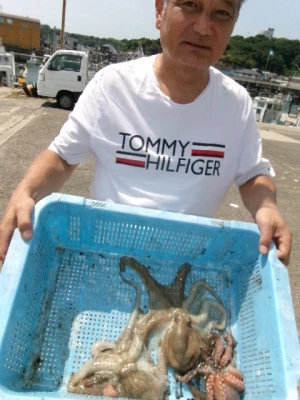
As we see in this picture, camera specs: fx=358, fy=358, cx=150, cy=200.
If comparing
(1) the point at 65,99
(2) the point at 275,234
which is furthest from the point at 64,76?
(2) the point at 275,234

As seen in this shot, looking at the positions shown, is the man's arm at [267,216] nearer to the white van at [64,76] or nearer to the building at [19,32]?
the white van at [64,76]

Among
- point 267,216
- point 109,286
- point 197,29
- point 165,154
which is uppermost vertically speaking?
point 197,29

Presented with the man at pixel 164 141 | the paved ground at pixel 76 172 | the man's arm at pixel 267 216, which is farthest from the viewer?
the paved ground at pixel 76 172

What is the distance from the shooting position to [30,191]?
152cm

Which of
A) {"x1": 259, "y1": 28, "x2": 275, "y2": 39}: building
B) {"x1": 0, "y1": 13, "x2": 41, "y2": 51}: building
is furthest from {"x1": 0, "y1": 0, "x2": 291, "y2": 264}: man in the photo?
{"x1": 259, "y1": 28, "x2": 275, "y2": 39}: building

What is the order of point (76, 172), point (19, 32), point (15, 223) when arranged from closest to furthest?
point (15, 223)
point (76, 172)
point (19, 32)

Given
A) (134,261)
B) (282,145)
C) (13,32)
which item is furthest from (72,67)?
(13,32)

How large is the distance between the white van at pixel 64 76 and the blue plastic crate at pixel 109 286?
11.4 meters

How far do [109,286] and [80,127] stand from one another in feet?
2.61

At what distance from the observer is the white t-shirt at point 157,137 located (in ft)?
5.38

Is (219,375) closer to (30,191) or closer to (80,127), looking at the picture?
(30,191)

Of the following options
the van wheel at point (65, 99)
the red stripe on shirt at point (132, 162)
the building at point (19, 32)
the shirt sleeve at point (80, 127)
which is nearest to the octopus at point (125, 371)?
the red stripe on shirt at point (132, 162)

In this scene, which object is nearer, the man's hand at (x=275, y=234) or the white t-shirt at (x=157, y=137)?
the man's hand at (x=275, y=234)

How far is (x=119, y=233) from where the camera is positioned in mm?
1734
